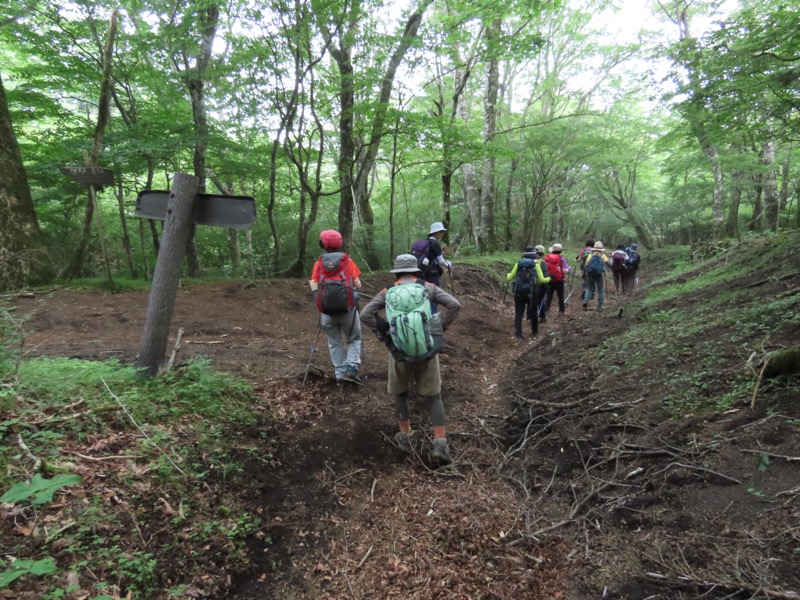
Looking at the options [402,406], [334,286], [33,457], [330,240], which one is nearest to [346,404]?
[402,406]

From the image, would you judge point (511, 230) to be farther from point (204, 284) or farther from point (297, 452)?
point (297, 452)

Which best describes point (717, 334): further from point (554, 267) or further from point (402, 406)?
point (554, 267)

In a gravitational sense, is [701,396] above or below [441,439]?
above

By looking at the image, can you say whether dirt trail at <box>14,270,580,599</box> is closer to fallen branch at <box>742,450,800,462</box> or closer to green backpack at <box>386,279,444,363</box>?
green backpack at <box>386,279,444,363</box>

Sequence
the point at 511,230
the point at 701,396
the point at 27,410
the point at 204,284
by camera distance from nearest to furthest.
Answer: the point at 27,410, the point at 701,396, the point at 204,284, the point at 511,230

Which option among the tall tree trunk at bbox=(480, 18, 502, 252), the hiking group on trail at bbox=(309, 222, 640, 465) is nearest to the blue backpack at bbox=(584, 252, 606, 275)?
the tall tree trunk at bbox=(480, 18, 502, 252)

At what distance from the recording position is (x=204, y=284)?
35.0 feet

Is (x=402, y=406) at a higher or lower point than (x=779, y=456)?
lower

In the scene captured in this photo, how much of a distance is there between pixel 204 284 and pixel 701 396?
34.6ft

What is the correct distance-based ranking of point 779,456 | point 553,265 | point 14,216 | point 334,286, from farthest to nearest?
point 553,265, point 14,216, point 334,286, point 779,456

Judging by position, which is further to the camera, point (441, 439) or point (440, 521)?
point (441, 439)

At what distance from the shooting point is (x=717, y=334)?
16.3ft

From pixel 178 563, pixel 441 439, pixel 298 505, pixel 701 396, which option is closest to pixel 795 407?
pixel 701 396

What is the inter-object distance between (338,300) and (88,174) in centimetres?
539
